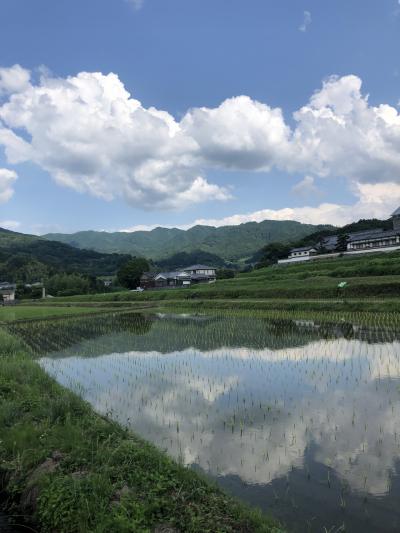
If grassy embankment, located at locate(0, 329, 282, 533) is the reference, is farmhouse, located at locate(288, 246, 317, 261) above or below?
above

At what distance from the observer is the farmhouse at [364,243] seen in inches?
2048

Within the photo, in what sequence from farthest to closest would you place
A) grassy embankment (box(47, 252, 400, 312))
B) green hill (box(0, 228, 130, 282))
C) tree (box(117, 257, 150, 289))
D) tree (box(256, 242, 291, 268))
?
green hill (box(0, 228, 130, 282)), tree (box(117, 257, 150, 289)), tree (box(256, 242, 291, 268)), grassy embankment (box(47, 252, 400, 312))

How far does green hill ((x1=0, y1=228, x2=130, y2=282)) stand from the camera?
112 meters

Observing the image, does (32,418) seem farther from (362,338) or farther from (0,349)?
(362,338)

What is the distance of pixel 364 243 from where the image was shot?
57875 mm

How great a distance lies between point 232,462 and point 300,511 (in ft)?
4.54

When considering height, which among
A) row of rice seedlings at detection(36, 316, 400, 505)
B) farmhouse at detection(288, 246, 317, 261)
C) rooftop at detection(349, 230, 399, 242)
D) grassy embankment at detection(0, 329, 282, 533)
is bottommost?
row of rice seedlings at detection(36, 316, 400, 505)

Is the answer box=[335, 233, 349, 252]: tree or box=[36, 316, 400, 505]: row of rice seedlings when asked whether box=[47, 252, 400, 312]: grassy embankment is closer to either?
box=[36, 316, 400, 505]: row of rice seedlings

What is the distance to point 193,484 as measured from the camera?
4.57 m

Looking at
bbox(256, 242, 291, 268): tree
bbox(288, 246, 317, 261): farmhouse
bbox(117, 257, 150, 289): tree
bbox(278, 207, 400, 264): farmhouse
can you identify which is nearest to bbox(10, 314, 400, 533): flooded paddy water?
bbox(278, 207, 400, 264): farmhouse

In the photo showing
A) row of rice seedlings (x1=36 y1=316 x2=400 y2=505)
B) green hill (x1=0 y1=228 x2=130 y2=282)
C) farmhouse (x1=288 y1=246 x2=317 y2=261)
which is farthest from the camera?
green hill (x1=0 y1=228 x2=130 y2=282)

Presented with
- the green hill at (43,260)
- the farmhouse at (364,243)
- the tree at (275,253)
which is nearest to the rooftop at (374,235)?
the farmhouse at (364,243)

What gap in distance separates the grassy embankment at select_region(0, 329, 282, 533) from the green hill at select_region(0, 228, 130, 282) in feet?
353

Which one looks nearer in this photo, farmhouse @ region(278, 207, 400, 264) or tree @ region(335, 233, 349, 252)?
farmhouse @ region(278, 207, 400, 264)
